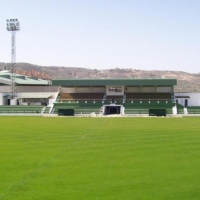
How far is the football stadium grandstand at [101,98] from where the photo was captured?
6216cm

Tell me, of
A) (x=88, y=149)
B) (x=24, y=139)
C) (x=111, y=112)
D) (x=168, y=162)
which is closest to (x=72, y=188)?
(x=168, y=162)

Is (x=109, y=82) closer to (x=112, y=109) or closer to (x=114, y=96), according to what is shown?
(x=114, y=96)

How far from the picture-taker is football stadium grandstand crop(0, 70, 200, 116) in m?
62.2

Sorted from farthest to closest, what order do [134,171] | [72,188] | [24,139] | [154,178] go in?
[24,139]
[134,171]
[154,178]
[72,188]

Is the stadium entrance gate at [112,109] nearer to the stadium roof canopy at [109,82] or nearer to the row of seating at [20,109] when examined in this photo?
the stadium roof canopy at [109,82]

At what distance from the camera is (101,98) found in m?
68.8

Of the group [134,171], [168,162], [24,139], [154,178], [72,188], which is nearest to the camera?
[72,188]

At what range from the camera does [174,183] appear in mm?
12422

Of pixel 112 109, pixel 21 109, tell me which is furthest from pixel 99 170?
pixel 21 109

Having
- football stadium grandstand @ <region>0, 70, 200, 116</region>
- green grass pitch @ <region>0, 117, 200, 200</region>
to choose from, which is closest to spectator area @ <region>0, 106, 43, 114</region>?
football stadium grandstand @ <region>0, 70, 200, 116</region>

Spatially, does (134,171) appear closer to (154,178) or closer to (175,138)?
(154,178)

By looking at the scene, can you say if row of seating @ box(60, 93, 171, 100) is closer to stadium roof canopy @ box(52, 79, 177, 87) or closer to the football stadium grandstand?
the football stadium grandstand

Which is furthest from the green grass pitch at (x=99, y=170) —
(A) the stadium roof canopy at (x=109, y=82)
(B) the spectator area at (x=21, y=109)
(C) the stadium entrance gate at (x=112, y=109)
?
(A) the stadium roof canopy at (x=109, y=82)

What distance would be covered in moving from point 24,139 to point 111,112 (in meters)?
41.4
